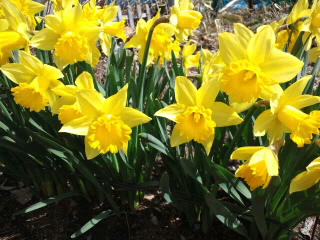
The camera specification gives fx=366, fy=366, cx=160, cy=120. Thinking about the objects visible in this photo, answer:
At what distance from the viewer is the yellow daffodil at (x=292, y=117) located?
4.08 feet

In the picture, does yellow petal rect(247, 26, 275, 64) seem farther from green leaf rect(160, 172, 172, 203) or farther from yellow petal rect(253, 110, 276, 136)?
green leaf rect(160, 172, 172, 203)

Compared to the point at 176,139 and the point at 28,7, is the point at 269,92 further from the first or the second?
the point at 28,7

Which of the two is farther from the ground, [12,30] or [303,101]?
[12,30]

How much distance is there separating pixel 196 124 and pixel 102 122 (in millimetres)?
357

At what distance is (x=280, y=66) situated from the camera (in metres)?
1.26

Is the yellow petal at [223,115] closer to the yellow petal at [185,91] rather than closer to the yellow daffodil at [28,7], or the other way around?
the yellow petal at [185,91]

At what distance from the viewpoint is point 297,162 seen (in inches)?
57.6

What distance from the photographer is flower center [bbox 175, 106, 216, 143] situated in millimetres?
1334

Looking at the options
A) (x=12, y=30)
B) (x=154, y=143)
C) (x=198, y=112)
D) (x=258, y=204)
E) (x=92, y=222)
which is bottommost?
(x=92, y=222)

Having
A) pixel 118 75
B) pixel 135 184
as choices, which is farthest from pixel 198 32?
pixel 135 184

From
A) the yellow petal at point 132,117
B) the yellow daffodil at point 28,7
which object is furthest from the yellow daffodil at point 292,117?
the yellow daffodil at point 28,7

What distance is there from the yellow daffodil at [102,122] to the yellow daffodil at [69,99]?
33 mm

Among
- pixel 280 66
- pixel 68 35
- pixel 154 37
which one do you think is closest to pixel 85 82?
pixel 68 35

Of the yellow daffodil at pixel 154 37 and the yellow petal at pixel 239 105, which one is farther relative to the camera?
the yellow daffodil at pixel 154 37
